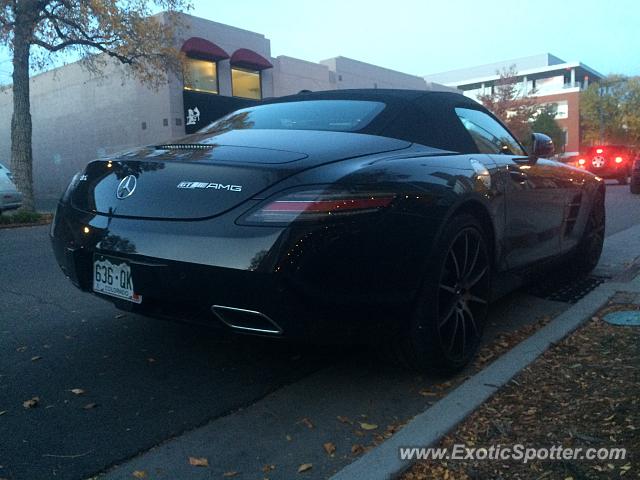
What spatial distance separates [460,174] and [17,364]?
259 centimetres

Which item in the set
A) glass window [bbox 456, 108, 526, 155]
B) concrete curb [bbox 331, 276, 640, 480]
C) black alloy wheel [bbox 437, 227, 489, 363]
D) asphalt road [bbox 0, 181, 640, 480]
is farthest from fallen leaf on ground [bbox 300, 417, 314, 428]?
glass window [bbox 456, 108, 526, 155]

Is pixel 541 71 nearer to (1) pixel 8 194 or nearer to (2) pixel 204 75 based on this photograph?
(2) pixel 204 75

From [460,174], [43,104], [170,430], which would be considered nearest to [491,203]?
[460,174]

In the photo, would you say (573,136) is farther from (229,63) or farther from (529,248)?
(529,248)

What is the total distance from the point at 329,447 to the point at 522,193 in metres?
2.16

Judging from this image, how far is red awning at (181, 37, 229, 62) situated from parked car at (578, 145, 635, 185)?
45.3ft

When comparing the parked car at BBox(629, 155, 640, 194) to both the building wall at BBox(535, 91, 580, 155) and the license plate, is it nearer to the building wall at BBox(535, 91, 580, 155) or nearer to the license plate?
the license plate

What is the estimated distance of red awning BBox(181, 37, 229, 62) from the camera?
20.6m

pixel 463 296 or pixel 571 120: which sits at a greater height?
pixel 571 120

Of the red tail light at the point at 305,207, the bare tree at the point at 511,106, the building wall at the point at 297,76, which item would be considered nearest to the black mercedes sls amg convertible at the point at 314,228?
the red tail light at the point at 305,207

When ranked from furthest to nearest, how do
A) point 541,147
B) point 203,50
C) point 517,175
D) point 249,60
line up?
point 249,60 → point 203,50 → point 541,147 → point 517,175

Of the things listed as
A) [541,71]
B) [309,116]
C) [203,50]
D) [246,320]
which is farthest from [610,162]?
[541,71]

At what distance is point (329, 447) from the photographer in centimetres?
244

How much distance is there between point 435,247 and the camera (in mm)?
2801
